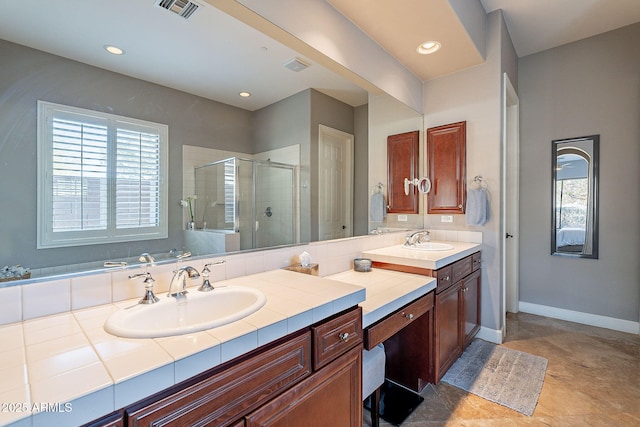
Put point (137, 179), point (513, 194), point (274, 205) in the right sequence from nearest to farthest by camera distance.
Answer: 1. point (137, 179)
2. point (274, 205)
3. point (513, 194)

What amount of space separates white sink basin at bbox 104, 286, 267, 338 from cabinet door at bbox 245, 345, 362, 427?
0.93 feet

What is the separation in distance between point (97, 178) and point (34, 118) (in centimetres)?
24

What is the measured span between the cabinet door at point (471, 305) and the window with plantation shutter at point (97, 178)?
2.14 metres

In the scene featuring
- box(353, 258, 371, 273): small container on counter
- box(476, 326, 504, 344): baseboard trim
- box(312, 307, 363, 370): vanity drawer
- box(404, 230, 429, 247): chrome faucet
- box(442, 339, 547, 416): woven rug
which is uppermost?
box(404, 230, 429, 247): chrome faucet

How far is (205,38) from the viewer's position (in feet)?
4.38

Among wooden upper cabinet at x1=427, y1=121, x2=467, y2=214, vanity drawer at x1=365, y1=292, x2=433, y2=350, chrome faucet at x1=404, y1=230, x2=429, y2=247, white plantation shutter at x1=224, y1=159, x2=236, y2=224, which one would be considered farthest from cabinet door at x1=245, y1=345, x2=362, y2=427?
wooden upper cabinet at x1=427, y1=121, x2=467, y2=214

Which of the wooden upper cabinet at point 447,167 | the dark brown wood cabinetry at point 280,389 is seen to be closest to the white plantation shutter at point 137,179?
the dark brown wood cabinetry at point 280,389

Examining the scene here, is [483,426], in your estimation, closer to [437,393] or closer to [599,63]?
[437,393]

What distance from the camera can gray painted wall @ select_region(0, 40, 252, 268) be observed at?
897 mm

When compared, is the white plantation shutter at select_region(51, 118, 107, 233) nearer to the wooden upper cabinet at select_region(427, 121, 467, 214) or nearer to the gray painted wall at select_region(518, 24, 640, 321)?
the wooden upper cabinet at select_region(427, 121, 467, 214)

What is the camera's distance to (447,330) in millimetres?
1965

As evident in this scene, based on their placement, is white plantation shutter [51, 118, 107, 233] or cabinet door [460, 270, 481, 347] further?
cabinet door [460, 270, 481, 347]

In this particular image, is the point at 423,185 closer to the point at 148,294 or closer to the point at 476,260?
the point at 476,260

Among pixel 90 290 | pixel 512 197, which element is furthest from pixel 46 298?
pixel 512 197
